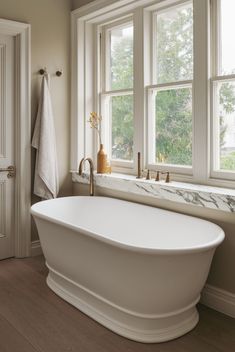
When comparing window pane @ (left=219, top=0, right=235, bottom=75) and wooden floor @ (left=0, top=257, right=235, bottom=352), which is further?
window pane @ (left=219, top=0, right=235, bottom=75)

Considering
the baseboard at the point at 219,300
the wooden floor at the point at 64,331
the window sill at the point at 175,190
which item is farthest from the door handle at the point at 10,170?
the baseboard at the point at 219,300

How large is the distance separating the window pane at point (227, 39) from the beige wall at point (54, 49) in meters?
1.70

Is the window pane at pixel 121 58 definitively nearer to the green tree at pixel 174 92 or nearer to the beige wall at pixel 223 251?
the green tree at pixel 174 92

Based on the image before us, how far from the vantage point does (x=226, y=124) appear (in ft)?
9.65

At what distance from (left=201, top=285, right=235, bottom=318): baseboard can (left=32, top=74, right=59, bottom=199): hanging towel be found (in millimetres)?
1763

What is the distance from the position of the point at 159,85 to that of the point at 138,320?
1.97 metres

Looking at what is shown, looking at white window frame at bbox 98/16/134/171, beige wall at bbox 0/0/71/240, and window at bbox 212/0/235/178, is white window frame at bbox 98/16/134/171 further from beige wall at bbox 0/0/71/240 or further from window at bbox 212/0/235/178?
window at bbox 212/0/235/178

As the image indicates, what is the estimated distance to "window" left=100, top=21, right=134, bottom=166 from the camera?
12.5 feet

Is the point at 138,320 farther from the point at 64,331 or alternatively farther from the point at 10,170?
the point at 10,170

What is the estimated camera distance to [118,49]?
3.94 meters

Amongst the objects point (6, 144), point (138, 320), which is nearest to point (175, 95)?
point (6, 144)

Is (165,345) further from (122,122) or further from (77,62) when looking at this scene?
(77,62)

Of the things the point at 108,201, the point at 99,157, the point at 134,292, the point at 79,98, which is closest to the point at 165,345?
the point at 134,292

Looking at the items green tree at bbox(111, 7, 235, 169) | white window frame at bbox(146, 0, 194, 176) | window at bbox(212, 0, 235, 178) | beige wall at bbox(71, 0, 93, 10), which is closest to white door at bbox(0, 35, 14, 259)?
beige wall at bbox(71, 0, 93, 10)
